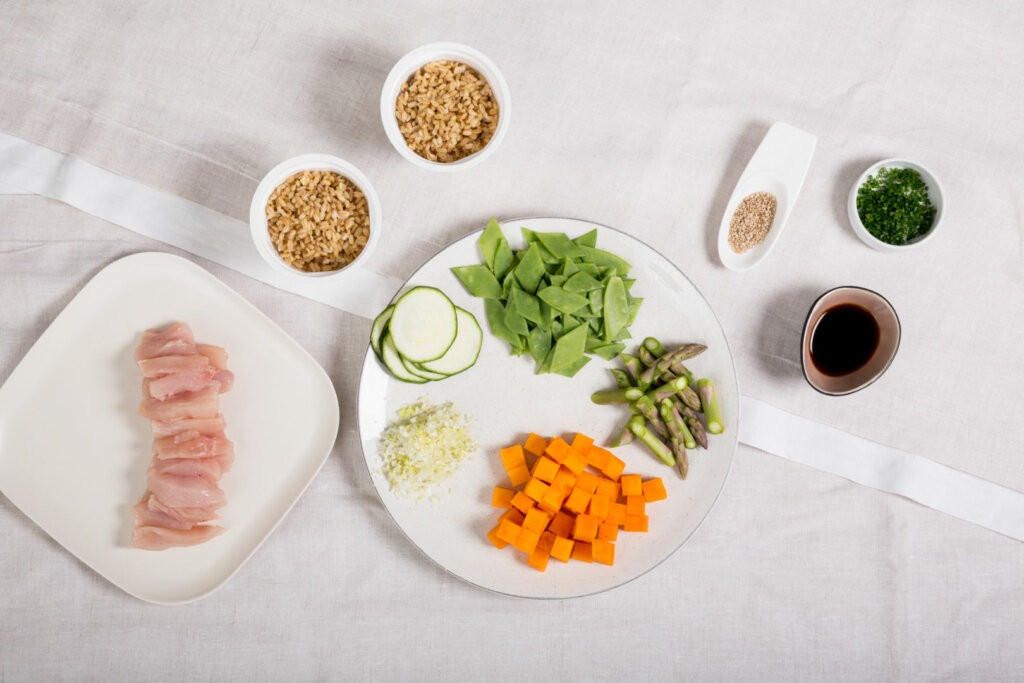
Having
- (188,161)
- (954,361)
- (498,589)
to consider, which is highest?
(954,361)

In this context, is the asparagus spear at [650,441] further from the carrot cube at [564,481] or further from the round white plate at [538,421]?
the carrot cube at [564,481]

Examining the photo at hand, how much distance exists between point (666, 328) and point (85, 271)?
186 centimetres

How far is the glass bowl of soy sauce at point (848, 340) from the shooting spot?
188cm

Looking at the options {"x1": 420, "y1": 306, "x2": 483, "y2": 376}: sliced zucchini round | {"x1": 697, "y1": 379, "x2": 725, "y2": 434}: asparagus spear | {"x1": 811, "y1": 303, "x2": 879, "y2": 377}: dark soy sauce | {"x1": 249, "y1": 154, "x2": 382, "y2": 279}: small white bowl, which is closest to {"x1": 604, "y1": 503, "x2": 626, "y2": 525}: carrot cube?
{"x1": 697, "y1": 379, "x2": 725, "y2": 434}: asparagus spear

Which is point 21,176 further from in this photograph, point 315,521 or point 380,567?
point 380,567

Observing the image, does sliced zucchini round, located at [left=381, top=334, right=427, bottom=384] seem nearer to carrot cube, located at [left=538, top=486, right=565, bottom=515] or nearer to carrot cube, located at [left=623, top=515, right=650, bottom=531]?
carrot cube, located at [left=538, top=486, right=565, bottom=515]

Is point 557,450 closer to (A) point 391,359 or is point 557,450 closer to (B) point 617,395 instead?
(B) point 617,395

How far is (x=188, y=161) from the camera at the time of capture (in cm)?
202

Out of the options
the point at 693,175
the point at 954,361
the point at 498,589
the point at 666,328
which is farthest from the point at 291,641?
the point at 954,361

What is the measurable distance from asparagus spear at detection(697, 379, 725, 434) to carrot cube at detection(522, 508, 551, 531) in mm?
578

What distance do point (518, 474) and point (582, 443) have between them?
0.22m

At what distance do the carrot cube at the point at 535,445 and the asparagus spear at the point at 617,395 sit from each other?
21 cm

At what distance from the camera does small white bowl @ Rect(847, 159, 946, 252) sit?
195 centimetres

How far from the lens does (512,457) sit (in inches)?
74.5
